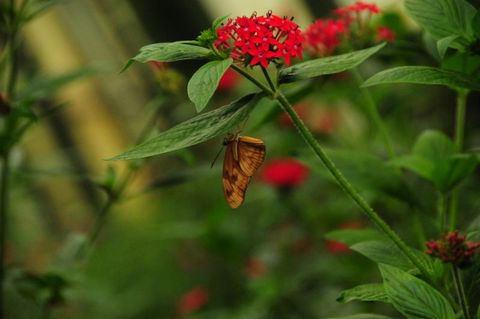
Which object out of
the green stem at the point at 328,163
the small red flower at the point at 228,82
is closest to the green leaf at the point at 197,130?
the green stem at the point at 328,163

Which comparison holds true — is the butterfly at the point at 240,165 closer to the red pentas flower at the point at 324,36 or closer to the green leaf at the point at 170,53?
the green leaf at the point at 170,53

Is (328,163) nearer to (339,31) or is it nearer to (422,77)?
(422,77)

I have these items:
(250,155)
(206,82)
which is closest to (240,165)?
(250,155)

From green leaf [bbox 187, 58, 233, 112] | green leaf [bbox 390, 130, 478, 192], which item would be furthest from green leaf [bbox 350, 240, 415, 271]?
green leaf [bbox 187, 58, 233, 112]

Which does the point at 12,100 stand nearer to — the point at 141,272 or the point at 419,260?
the point at 419,260

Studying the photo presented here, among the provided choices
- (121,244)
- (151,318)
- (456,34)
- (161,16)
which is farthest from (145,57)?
(121,244)

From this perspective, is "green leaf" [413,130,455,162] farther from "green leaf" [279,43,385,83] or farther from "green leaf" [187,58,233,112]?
"green leaf" [187,58,233,112]
